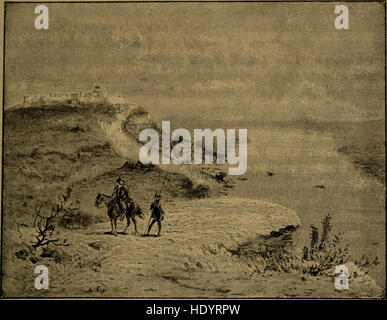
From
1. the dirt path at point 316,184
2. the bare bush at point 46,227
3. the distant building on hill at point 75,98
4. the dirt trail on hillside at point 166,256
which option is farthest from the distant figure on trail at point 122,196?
the dirt path at point 316,184

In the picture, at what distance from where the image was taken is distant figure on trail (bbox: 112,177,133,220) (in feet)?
12.9

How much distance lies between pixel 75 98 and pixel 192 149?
105 centimetres

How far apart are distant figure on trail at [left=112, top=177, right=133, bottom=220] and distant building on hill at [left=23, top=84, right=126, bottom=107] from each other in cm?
66

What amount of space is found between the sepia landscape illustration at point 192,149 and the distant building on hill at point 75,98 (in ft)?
0.04

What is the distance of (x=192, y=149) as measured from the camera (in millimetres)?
3945

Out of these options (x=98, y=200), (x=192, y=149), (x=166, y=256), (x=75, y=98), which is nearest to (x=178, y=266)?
(x=166, y=256)

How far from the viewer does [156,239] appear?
3.89m

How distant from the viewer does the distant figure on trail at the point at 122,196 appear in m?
3.92

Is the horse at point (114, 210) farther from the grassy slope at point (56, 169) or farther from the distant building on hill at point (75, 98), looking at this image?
the distant building on hill at point (75, 98)

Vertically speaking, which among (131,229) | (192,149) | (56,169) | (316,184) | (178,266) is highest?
(192,149)

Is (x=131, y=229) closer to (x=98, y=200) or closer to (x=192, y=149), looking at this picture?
(x=98, y=200)

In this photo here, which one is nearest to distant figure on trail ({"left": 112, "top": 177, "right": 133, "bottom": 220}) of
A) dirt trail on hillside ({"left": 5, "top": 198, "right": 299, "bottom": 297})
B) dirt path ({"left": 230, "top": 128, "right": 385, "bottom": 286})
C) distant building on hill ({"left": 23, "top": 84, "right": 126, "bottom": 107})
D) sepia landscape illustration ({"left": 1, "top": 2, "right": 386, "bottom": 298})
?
sepia landscape illustration ({"left": 1, "top": 2, "right": 386, "bottom": 298})

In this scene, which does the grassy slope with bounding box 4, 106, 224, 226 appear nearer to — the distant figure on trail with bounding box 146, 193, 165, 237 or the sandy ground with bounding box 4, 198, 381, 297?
the distant figure on trail with bounding box 146, 193, 165, 237
